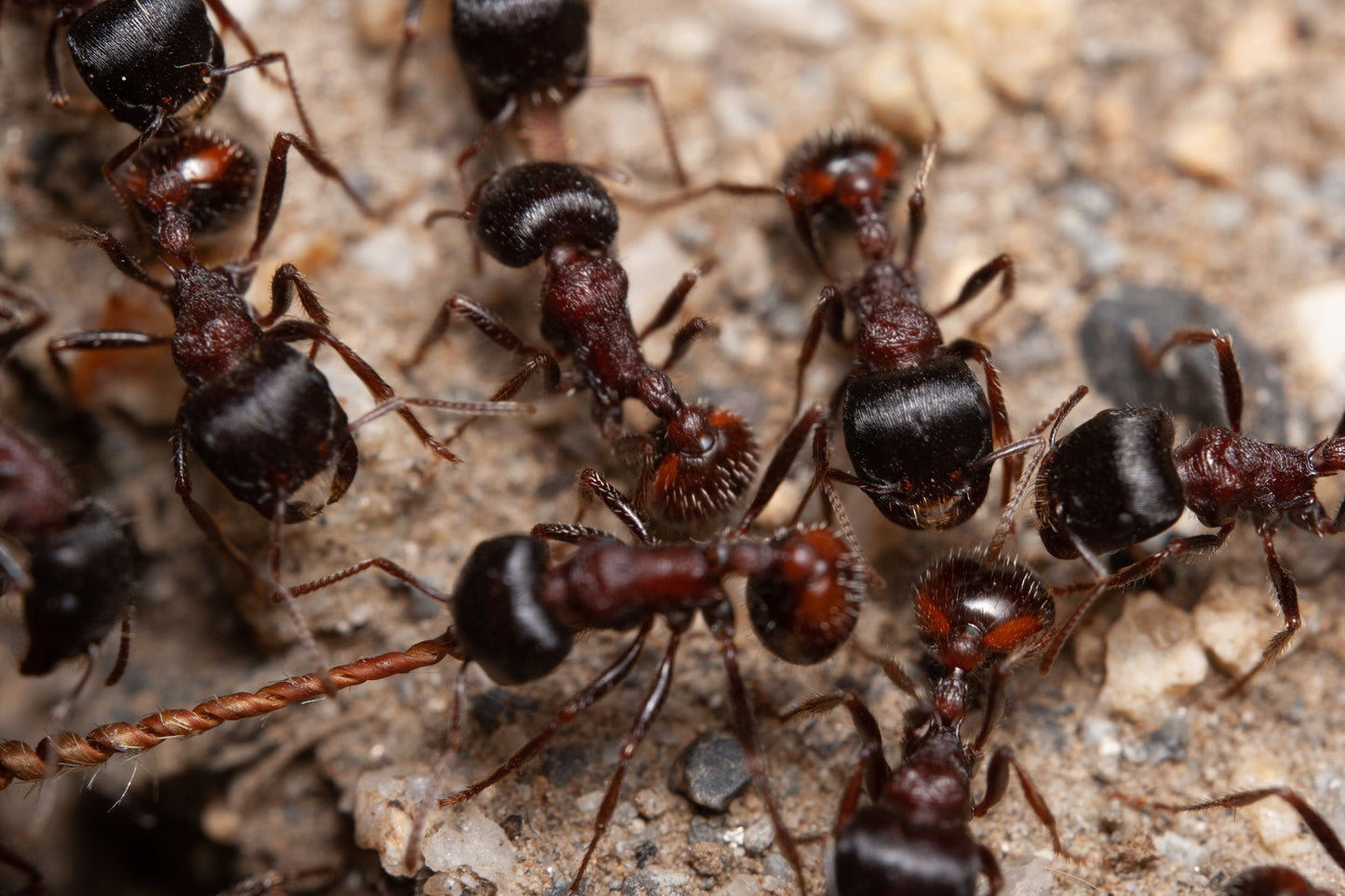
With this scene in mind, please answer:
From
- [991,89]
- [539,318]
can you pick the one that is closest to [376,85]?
[539,318]

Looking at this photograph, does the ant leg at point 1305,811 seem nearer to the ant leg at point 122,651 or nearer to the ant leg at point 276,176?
the ant leg at point 122,651

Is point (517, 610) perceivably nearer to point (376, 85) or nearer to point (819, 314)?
point (819, 314)

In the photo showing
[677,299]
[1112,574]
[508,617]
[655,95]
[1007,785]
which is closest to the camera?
[508,617]

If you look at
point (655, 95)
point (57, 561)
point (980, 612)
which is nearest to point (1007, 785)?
point (980, 612)

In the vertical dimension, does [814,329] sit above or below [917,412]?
above

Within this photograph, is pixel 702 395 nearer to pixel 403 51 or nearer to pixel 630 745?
pixel 630 745

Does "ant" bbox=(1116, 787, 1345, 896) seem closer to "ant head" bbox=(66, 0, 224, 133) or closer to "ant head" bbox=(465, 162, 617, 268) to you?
"ant head" bbox=(465, 162, 617, 268)

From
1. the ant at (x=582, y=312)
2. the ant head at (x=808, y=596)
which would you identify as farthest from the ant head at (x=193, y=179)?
the ant head at (x=808, y=596)
